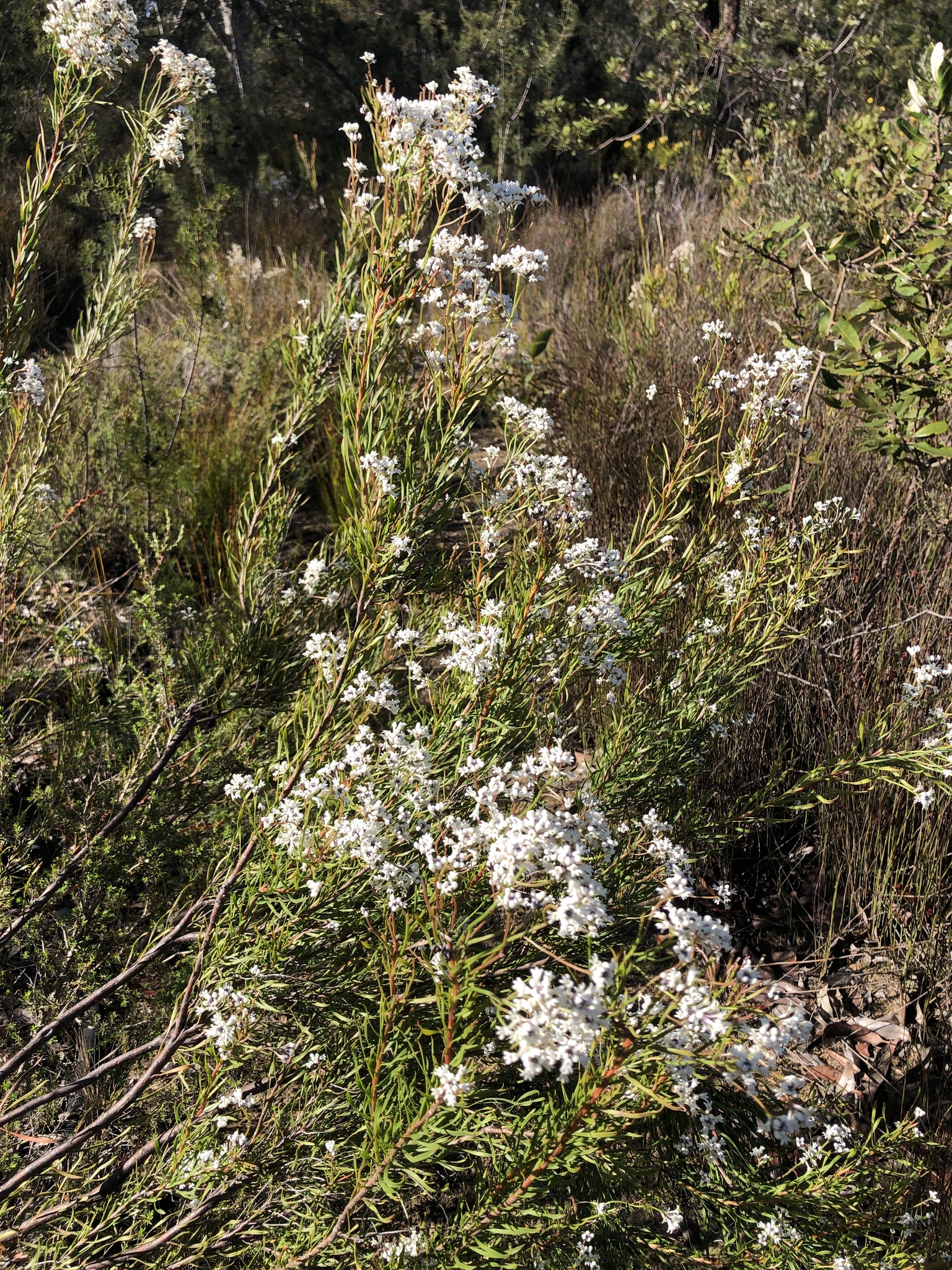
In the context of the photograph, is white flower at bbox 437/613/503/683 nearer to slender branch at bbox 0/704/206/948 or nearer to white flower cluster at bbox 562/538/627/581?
white flower cluster at bbox 562/538/627/581

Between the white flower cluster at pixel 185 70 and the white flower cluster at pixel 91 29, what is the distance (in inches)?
5.6

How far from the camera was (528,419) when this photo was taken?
174 cm

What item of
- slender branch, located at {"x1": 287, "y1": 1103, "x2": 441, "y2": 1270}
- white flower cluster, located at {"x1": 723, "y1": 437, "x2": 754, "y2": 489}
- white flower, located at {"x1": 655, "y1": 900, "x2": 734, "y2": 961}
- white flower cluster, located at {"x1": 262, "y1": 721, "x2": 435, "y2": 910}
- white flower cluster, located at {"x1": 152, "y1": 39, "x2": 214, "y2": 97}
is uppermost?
white flower cluster, located at {"x1": 152, "y1": 39, "x2": 214, "y2": 97}

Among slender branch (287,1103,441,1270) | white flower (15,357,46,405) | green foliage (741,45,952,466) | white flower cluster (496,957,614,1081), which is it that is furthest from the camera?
green foliage (741,45,952,466)

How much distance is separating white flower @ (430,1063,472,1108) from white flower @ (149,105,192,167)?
2060 mm

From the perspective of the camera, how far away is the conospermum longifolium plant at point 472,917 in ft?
3.58

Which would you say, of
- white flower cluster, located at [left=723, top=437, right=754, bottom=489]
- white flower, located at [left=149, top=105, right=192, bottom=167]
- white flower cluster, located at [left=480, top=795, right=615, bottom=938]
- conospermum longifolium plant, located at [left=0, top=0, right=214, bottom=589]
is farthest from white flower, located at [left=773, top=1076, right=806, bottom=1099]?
white flower, located at [left=149, top=105, right=192, bottom=167]

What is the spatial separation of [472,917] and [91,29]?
1919mm

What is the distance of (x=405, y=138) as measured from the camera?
155 cm

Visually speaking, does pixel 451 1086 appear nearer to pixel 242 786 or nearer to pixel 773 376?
pixel 242 786

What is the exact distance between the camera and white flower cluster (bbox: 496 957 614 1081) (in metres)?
0.93

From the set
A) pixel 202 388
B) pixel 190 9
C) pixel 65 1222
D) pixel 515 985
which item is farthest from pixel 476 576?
pixel 190 9

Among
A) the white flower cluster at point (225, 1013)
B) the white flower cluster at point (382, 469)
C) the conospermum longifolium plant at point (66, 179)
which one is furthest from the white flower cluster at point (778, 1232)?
the conospermum longifolium plant at point (66, 179)

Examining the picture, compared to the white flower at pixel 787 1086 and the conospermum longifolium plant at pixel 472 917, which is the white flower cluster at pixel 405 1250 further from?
the white flower at pixel 787 1086
